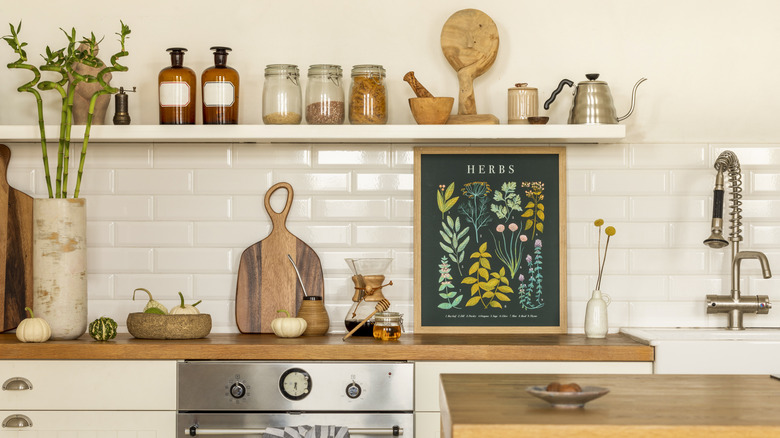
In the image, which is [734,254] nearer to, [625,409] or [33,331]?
[625,409]

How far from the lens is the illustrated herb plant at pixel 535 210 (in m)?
3.49

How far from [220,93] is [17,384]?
4.19 ft

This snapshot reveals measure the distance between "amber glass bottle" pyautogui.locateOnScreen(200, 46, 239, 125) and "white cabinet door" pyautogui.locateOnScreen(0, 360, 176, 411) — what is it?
95cm

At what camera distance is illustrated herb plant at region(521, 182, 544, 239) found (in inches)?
138

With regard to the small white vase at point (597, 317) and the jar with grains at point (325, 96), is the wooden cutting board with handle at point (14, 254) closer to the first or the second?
the jar with grains at point (325, 96)

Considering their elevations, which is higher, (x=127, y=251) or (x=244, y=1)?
(x=244, y=1)

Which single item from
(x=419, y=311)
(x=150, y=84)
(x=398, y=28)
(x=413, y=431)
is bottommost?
(x=413, y=431)

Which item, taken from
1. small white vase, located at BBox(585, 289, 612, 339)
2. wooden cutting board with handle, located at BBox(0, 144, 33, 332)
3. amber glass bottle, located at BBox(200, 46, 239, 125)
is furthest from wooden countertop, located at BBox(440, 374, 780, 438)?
wooden cutting board with handle, located at BBox(0, 144, 33, 332)

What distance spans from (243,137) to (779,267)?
2.23 meters

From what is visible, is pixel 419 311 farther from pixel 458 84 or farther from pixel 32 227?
pixel 32 227

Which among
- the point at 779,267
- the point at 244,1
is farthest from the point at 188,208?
the point at 779,267

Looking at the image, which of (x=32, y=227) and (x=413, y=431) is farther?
(x=32, y=227)

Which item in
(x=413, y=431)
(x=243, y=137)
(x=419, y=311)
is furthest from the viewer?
(x=419, y=311)

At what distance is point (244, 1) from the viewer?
11.6 feet
